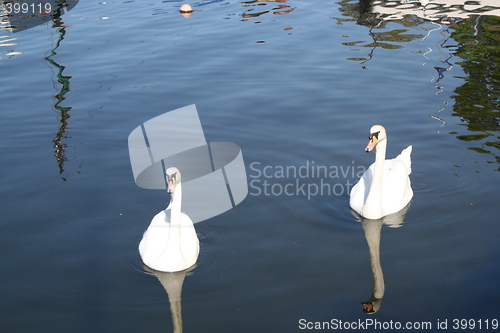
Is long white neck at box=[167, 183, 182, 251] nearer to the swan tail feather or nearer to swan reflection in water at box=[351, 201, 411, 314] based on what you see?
swan reflection in water at box=[351, 201, 411, 314]

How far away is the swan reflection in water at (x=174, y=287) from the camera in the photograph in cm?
664

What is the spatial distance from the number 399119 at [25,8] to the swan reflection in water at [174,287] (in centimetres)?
1687

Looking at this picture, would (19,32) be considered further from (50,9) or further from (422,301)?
(422,301)

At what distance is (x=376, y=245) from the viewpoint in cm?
803

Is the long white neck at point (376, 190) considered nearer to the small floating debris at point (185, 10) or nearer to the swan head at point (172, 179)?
the swan head at point (172, 179)

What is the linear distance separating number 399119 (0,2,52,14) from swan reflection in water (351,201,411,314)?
16831 mm

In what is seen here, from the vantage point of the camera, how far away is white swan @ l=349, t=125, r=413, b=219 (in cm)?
845

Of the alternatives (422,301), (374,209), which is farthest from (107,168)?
(422,301)

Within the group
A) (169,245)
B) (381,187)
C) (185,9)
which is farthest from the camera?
(185,9)

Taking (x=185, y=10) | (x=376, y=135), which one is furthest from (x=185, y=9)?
(x=376, y=135)

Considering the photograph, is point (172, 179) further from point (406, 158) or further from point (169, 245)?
point (406, 158)

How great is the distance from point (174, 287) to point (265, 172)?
3101 mm

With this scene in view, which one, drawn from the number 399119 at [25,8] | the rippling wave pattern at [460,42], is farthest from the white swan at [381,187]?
the number 399119 at [25,8]

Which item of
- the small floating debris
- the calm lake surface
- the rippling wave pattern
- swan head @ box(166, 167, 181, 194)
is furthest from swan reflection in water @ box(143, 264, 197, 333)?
the small floating debris
